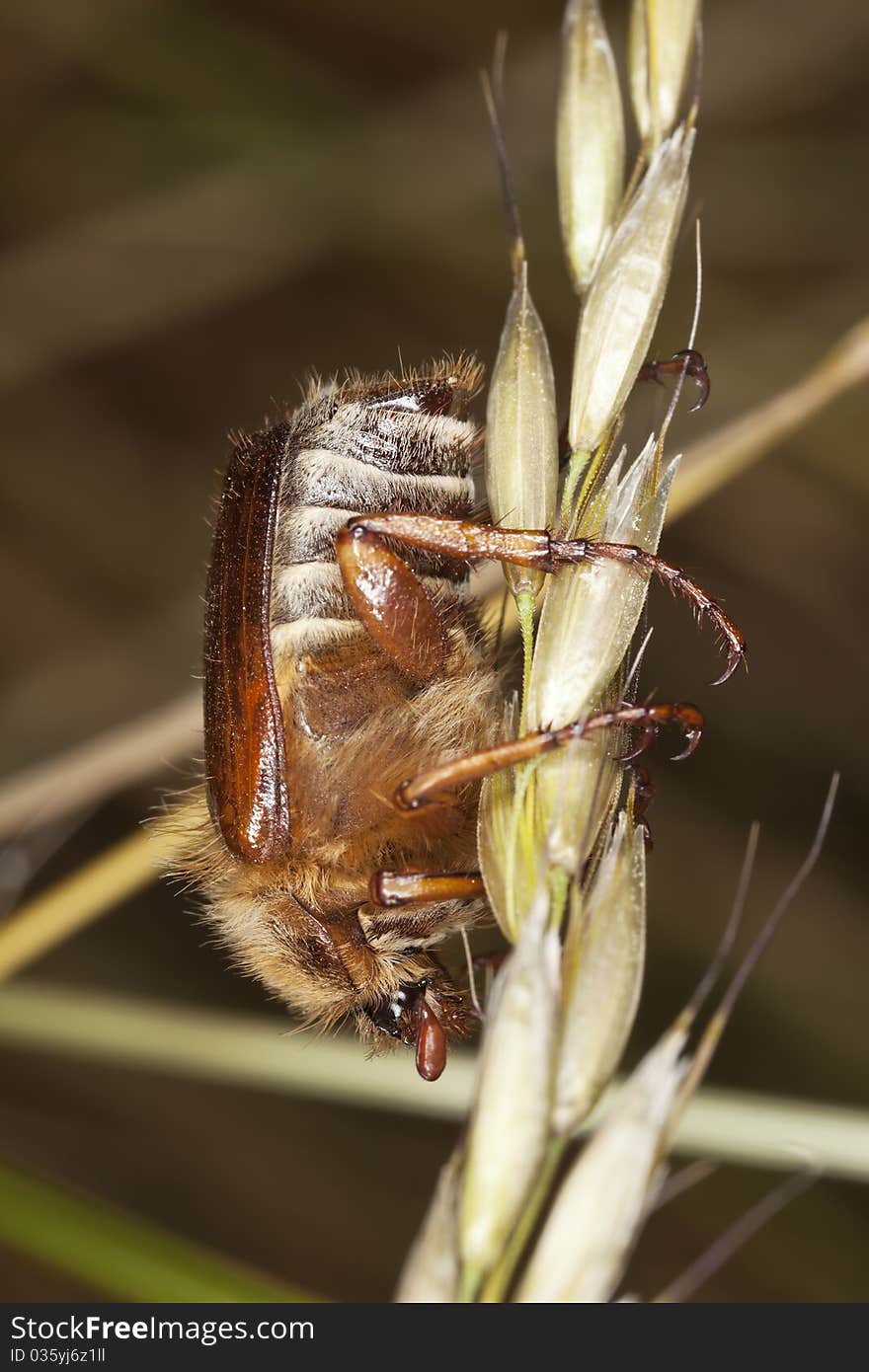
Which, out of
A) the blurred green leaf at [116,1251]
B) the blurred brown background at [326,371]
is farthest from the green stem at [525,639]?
the blurred brown background at [326,371]

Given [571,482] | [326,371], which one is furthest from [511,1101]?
[326,371]

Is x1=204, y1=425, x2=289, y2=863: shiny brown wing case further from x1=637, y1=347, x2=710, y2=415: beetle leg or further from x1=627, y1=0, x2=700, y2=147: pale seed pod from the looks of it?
x1=627, y1=0, x2=700, y2=147: pale seed pod

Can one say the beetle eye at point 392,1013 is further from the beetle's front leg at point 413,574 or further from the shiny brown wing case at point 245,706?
the beetle's front leg at point 413,574

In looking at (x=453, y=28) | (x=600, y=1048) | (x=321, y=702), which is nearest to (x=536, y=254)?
(x=453, y=28)

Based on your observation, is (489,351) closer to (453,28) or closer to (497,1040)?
(453,28)

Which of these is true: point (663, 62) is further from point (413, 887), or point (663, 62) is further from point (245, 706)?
point (413, 887)
